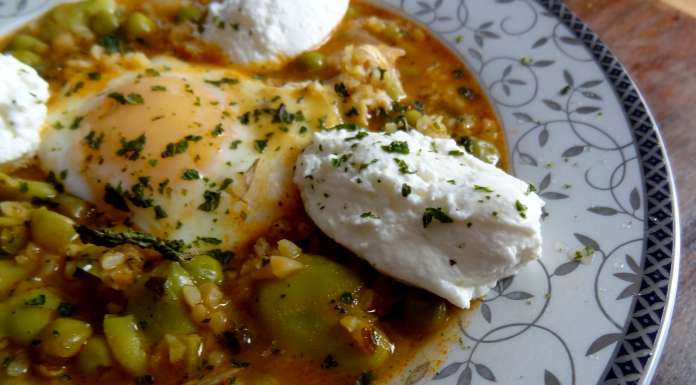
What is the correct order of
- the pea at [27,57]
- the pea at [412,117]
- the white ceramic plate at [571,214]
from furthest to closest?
the pea at [27,57]
the pea at [412,117]
the white ceramic plate at [571,214]

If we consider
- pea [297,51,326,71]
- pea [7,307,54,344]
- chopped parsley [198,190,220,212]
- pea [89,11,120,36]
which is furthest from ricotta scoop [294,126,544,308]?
pea [89,11,120,36]

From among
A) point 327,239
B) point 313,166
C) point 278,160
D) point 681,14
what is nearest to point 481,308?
point 327,239

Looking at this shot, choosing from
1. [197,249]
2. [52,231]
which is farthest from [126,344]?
[52,231]

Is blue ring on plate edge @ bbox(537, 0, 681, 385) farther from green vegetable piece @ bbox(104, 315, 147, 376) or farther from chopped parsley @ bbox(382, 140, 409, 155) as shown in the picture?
green vegetable piece @ bbox(104, 315, 147, 376)

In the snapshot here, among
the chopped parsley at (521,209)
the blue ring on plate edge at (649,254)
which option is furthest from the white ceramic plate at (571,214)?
the chopped parsley at (521,209)

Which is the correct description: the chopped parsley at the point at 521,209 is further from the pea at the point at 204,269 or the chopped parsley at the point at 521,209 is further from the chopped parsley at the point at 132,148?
the chopped parsley at the point at 132,148

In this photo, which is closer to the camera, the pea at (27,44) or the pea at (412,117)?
the pea at (412,117)

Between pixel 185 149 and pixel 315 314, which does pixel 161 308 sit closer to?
pixel 315 314
